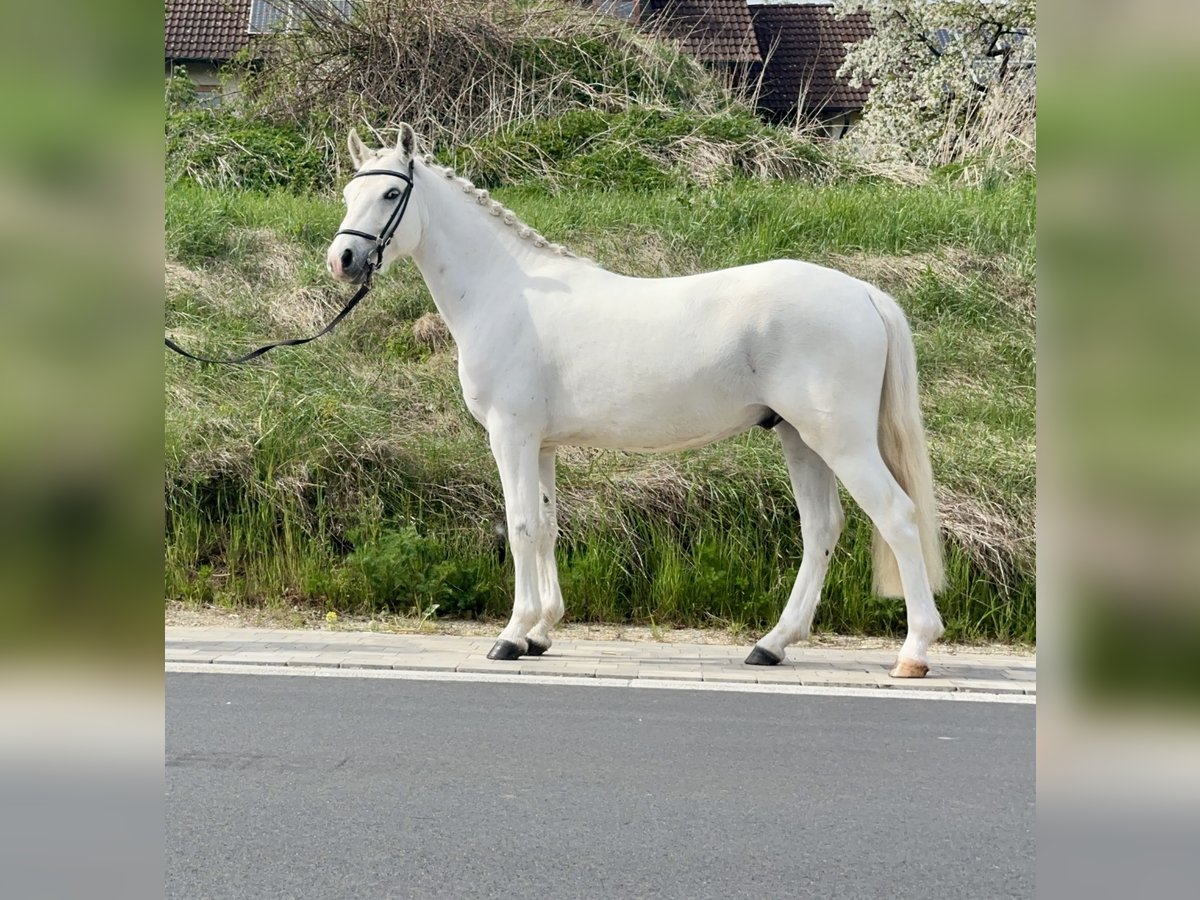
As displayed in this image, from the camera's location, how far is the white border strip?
5.73m

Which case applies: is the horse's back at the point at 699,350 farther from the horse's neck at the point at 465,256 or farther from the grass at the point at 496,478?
the grass at the point at 496,478

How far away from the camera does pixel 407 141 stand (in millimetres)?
6316

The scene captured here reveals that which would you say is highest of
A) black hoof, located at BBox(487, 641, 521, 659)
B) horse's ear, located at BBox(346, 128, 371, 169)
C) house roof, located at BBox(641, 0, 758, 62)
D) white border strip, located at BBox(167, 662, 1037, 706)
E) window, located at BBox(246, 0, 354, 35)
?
house roof, located at BBox(641, 0, 758, 62)

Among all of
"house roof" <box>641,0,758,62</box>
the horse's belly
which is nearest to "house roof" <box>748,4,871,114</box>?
"house roof" <box>641,0,758,62</box>

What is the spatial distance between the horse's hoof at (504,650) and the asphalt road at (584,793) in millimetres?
507

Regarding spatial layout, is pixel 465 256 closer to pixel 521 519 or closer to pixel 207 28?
pixel 521 519

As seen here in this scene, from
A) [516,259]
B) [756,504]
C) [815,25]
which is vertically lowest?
[756,504]

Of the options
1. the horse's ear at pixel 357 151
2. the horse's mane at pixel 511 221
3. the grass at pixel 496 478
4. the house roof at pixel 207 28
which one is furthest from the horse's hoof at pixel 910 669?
the house roof at pixel 207 28

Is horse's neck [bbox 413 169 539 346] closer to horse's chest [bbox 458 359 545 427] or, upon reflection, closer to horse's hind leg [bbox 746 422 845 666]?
horse's chest [bbox 458 359 545 427]

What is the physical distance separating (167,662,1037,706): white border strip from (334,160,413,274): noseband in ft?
6.46
